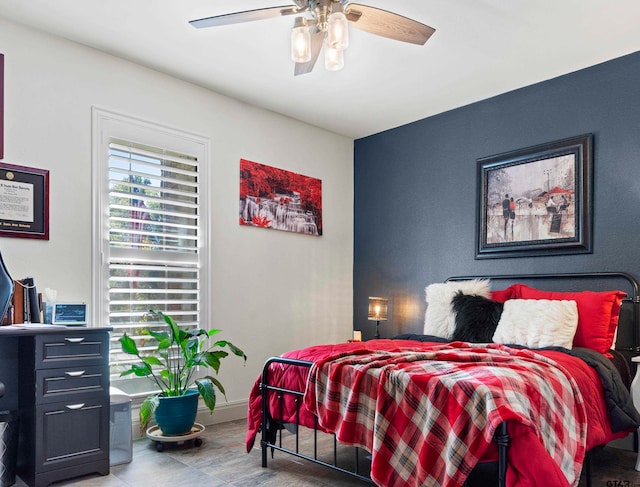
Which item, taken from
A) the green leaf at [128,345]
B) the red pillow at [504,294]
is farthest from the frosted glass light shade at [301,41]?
the red pillow at [504,294]

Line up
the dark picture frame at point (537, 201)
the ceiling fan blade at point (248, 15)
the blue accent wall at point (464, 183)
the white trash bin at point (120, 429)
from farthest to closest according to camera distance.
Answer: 1. the dark picture frame at point (537, 201)
2. the blue accent wall at point (464, 183)
3. the white trash bin at point (120, 429)
4. the ceiling fan blade at point (248, 15)

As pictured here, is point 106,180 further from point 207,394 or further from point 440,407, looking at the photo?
point 440,407

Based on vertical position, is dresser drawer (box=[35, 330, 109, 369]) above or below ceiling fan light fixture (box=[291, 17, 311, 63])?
below

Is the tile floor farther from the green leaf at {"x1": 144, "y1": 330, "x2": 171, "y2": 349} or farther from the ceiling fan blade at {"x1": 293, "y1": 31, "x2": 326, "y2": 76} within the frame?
the ceiling fan blade at {"x1": 293, "y1": 31, "x2": 326, "y2": 76}

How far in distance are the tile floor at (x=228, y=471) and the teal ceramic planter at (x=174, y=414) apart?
0.11 meters

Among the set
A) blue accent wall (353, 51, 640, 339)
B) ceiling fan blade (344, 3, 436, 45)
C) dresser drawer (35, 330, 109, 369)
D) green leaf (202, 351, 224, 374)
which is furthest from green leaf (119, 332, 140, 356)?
blue accent wall (353, 51, 640, 339)

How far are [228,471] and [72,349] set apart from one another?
1136 millimetres

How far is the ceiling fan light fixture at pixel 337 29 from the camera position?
2.47 m

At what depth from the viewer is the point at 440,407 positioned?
7.22ft

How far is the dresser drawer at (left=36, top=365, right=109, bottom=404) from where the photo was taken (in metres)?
2.84

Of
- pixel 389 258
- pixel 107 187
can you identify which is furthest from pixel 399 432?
pixel 389 258

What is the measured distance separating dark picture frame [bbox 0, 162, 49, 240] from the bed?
1.73 meters

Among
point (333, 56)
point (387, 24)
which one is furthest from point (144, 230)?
point (387, 24)

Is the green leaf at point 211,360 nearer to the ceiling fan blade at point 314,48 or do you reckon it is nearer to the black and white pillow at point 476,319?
the black and white pillow at point 476,319
